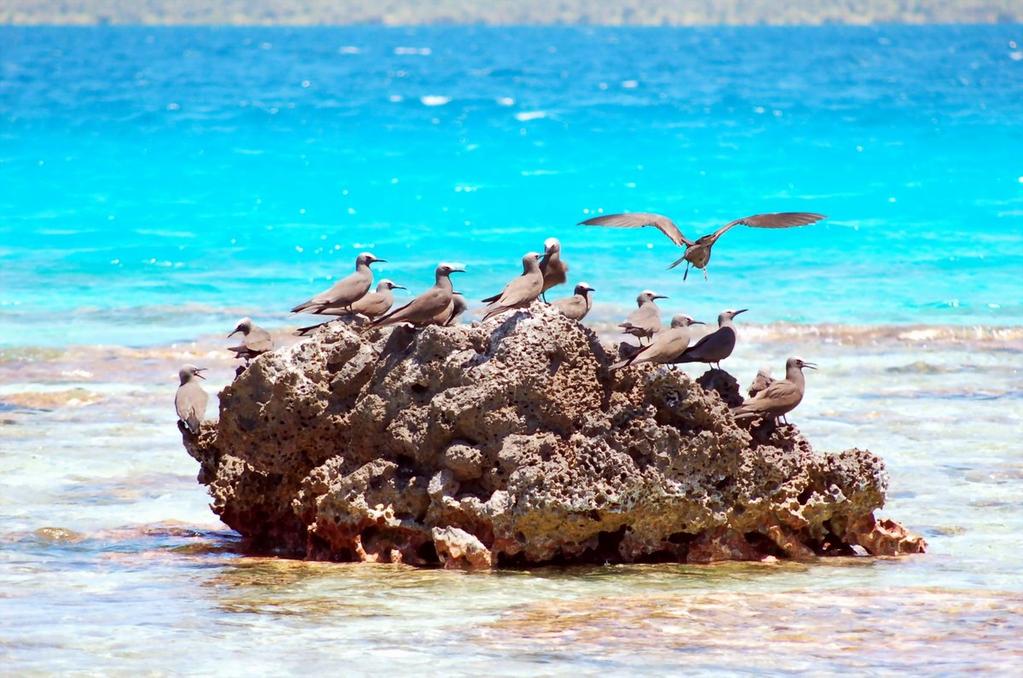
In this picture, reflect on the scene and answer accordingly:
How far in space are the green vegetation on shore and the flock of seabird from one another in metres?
153

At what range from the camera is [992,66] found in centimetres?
7100

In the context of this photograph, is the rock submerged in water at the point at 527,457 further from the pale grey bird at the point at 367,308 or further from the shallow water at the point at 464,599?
the pale grey bird at the point at 367,308

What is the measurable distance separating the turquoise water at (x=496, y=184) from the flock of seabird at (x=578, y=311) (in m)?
10.1

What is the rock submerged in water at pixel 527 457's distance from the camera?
8.62 metres

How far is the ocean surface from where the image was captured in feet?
25.2

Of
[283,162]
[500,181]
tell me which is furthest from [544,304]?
→ [283,162]

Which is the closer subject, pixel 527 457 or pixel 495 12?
pixel 527 457

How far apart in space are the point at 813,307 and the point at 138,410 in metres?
10.5

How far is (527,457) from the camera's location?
8.56 meters

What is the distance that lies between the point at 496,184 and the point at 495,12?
14871 centimetres

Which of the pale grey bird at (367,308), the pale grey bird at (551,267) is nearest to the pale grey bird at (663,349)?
the pale grey bird at (551,267)

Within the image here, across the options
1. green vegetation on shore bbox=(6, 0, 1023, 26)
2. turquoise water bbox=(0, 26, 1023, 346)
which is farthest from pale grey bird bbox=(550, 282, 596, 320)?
green vegetation on shore bbox=(6, 0, 1023, 26)

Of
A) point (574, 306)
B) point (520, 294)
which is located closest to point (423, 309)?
point (520, 294)

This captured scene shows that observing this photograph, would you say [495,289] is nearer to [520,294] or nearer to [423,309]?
[520,294]
